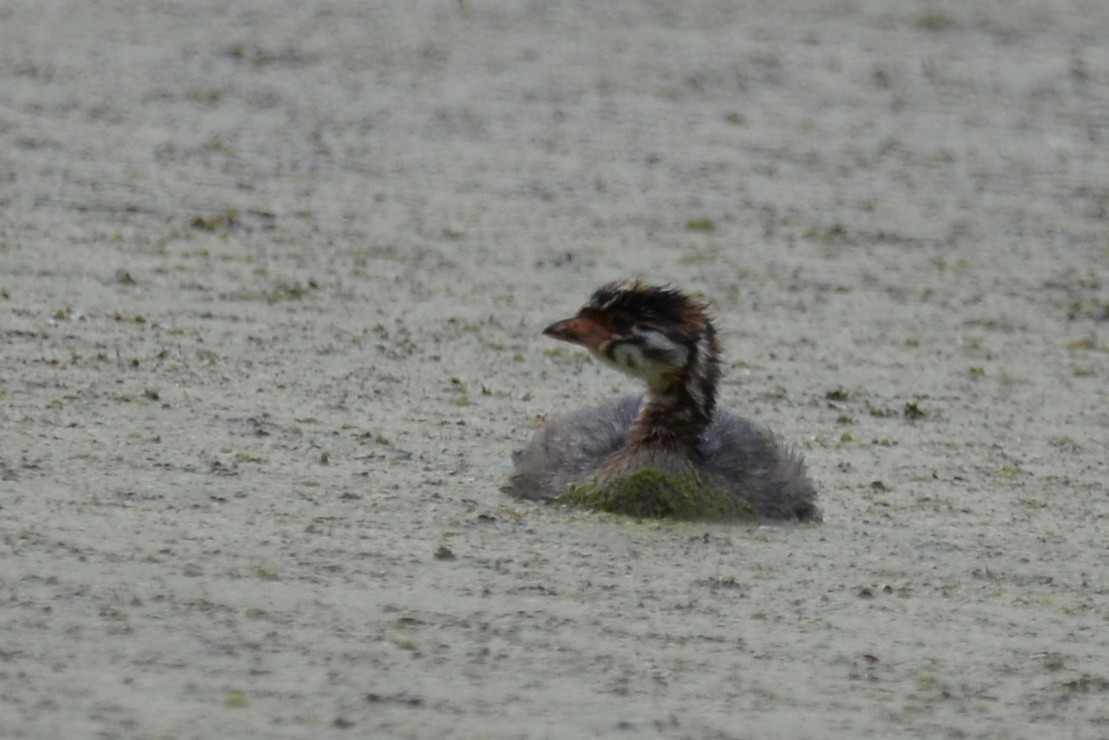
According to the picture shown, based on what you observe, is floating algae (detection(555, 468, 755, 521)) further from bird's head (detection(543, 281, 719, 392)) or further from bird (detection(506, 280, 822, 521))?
bird's head (detection(543, 281, 719, 392))

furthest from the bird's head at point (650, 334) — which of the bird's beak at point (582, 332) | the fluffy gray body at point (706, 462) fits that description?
the fluffy gray body at point (706, 462)

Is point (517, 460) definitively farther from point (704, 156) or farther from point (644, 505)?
point (704, 156)

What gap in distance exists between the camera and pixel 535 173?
1406 centimetres

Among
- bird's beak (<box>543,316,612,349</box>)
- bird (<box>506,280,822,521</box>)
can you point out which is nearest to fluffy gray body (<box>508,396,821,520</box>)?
bird (<box>506,280,822,521</box>)

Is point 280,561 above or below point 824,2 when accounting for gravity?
below

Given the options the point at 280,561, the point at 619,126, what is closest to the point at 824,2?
the point at 619,126

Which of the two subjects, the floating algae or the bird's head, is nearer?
the floating algae

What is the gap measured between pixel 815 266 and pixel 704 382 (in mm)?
4737

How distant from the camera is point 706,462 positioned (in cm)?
784

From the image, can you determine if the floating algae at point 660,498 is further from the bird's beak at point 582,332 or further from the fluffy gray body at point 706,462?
the bird's beak at point 582,332

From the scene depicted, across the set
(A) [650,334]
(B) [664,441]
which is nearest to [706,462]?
(B) [664,441]

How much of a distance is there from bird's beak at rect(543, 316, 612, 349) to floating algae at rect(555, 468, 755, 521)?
1.53ft

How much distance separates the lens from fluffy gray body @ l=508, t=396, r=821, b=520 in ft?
25.4

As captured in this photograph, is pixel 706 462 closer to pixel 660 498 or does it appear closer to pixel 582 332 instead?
pixel 660 498
